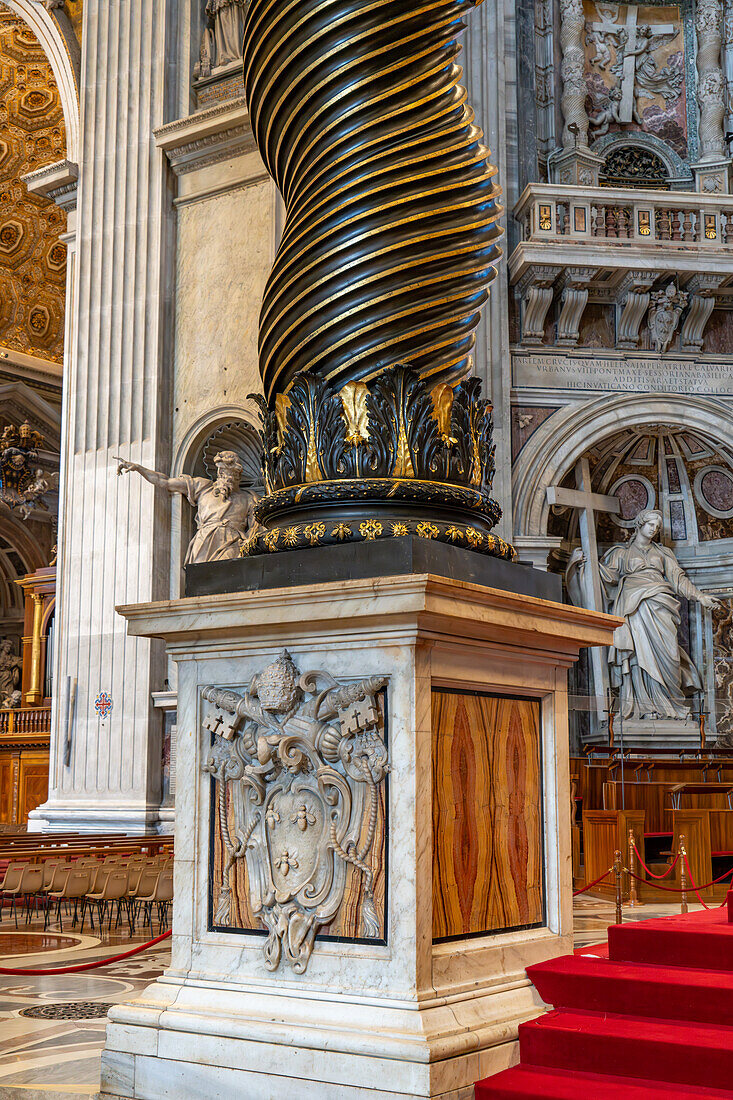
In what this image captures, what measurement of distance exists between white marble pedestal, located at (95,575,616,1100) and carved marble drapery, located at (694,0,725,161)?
11925mm

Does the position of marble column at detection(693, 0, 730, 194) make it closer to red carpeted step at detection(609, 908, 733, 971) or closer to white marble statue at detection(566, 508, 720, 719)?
white marble statue at detection(566, 508, 720, 719)

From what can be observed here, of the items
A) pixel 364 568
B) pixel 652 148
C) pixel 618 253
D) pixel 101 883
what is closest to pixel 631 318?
pixel 618 253

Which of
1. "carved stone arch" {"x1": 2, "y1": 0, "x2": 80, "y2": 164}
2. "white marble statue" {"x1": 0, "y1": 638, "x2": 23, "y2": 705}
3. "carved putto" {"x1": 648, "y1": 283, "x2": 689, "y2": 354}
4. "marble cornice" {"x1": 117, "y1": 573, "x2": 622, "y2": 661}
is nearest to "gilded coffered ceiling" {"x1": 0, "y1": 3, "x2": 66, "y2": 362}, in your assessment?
"carved stone arch" {"x1": 2, "y1": 0, "x2": 80, "y2": 164}

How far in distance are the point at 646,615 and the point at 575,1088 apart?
10.5m

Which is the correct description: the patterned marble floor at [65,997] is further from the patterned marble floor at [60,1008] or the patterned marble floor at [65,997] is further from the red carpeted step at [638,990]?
the red carpeted step at [638,990]

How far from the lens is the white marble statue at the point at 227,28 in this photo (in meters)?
14.1

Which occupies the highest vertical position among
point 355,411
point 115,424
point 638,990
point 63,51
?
point 63,51

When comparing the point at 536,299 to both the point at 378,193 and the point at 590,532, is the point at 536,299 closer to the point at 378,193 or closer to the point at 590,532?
the point at 590,532

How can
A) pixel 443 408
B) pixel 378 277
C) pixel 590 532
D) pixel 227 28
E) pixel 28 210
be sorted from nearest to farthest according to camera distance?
pixel 378 277 < pixel 443 408 < pixel 590 532 < pixel 227 28 < pixel 28 210

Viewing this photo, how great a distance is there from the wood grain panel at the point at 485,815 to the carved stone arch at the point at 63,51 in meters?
14.2

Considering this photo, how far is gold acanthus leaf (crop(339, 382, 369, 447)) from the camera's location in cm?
350

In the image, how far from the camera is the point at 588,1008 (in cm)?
339

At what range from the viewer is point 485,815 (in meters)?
3.42

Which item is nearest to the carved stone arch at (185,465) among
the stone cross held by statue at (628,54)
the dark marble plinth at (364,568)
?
the stone cross held by statue at (628,54)
